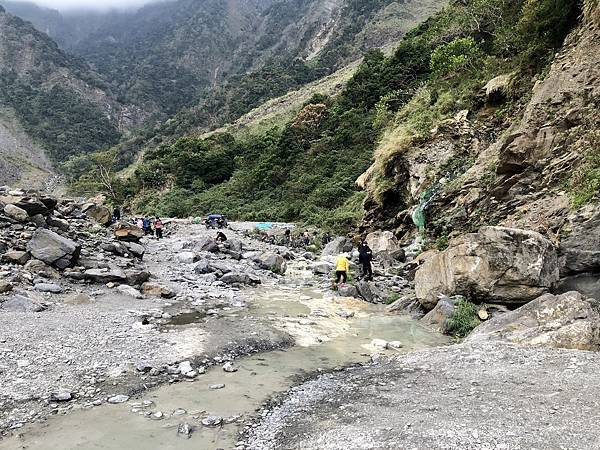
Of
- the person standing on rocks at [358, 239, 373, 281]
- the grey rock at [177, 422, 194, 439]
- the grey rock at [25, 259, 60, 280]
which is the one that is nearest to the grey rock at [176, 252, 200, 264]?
the grey rock at [25, 259, 60, 280]

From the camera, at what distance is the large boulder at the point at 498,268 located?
12594 millimetres

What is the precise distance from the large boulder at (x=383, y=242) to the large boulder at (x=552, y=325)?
484 inches

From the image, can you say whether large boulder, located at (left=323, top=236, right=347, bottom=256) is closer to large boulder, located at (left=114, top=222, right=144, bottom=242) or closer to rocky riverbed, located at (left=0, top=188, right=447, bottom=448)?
rocky riverbed, located at (left=0, top=188, right=447, bottom=448)

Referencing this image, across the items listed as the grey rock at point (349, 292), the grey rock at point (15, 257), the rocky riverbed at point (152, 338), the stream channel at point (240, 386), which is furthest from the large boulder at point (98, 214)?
the grey rock at point (349, 292)

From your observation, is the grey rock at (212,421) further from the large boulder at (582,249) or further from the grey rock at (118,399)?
the large boulder at (582,249)

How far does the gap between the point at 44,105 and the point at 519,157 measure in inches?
6403

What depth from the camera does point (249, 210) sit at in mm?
59812

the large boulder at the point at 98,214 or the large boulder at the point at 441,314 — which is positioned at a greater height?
the large boulder at the point at 98,214

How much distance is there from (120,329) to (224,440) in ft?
18.8

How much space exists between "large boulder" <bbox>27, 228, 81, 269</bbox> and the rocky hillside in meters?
115

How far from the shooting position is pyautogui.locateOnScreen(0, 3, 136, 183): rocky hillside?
13512 cm

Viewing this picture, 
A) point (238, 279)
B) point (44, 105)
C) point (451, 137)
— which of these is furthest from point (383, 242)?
point (44, 105)

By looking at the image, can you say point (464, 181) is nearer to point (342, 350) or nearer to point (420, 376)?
point (342, 350)

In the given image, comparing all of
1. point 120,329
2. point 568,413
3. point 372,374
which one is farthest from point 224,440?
point 120,329
